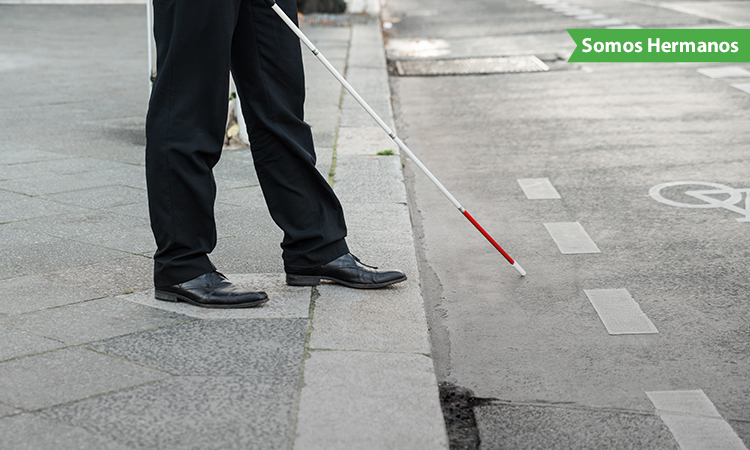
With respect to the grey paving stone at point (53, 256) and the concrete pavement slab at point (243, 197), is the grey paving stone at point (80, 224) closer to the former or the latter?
the grey paving stone at point (53, 256)

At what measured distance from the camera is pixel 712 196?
463 cm

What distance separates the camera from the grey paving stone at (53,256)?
3.35m

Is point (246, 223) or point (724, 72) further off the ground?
point (724, 72)

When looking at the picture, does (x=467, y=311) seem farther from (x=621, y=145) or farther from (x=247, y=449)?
(x=621, y=145)

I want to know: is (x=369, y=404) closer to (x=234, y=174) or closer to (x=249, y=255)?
(x=249, y=255)

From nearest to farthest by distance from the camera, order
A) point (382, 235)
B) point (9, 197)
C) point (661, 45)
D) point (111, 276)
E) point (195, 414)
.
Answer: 1. point (195, 414)
2. point (111, 276)
3. point (382, 235)
4. point (9, 197)
5. point (661, 45)

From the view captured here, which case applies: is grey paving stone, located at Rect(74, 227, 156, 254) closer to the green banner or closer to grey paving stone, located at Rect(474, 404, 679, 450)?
grey paving stone, located at Rect(474, 404, 679, 450)

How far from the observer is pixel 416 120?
7074 mm

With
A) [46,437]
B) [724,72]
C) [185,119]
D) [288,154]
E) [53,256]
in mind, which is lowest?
[53,256]

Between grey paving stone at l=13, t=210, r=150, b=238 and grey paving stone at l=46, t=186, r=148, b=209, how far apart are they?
18 centimetres

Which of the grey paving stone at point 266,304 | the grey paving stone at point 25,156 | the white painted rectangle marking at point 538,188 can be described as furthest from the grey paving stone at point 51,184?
the white painted rectangle marking at point 538,188

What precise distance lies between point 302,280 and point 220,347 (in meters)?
0.64

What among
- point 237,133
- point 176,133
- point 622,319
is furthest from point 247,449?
point 237,133

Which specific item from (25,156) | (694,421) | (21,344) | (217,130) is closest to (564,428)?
(694,421)
